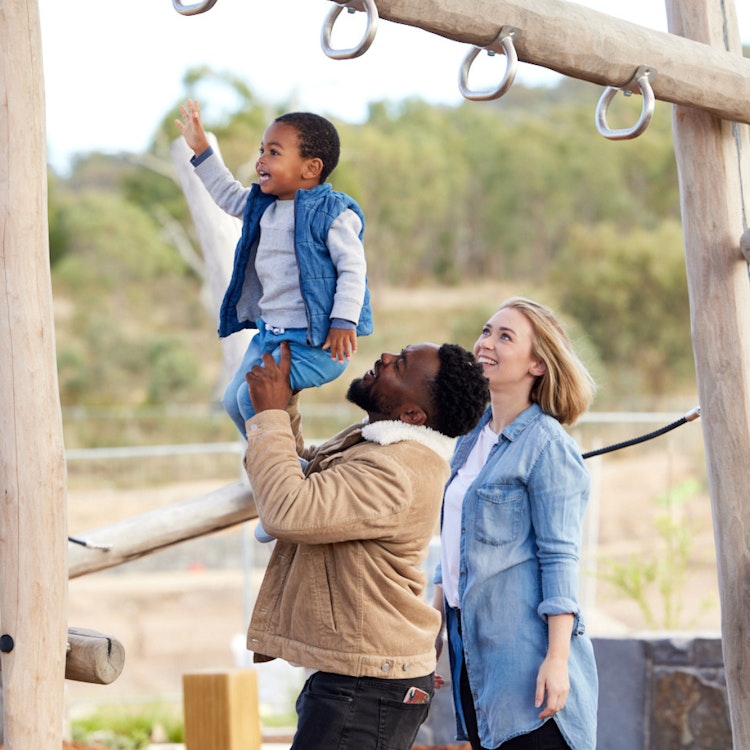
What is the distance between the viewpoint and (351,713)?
1.99 metres

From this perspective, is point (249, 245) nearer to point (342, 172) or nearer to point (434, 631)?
point (434, 631)

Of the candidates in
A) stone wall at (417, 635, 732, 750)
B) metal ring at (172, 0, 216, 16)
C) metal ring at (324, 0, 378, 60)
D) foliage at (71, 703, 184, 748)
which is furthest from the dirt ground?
metal ring at (172, 0, 216, 16)

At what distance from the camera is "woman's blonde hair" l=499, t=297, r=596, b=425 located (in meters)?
2.44

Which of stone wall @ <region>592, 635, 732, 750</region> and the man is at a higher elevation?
the man

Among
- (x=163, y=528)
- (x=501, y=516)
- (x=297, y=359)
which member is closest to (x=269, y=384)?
(x=297, y=359)

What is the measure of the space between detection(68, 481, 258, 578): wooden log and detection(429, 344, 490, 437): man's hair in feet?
5.05

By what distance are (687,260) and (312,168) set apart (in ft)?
3.48

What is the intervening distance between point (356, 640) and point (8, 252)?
0.91m

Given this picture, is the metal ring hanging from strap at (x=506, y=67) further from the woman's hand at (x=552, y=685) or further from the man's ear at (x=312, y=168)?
the woman's hand at (x=552, y=685)

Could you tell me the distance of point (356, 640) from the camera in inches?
78.3

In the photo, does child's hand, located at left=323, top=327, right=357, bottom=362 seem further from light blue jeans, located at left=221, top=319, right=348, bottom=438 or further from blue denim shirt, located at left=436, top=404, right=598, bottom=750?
blue denim shirt, located at left=436, top=404, right=598, bottom=750

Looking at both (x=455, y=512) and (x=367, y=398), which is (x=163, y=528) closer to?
(x=455, y=512)

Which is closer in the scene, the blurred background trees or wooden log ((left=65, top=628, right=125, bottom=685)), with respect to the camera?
wooden log ((left=65, top=628, right=125, bottom=685))

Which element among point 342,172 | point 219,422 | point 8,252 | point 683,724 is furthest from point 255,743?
point 342,172
